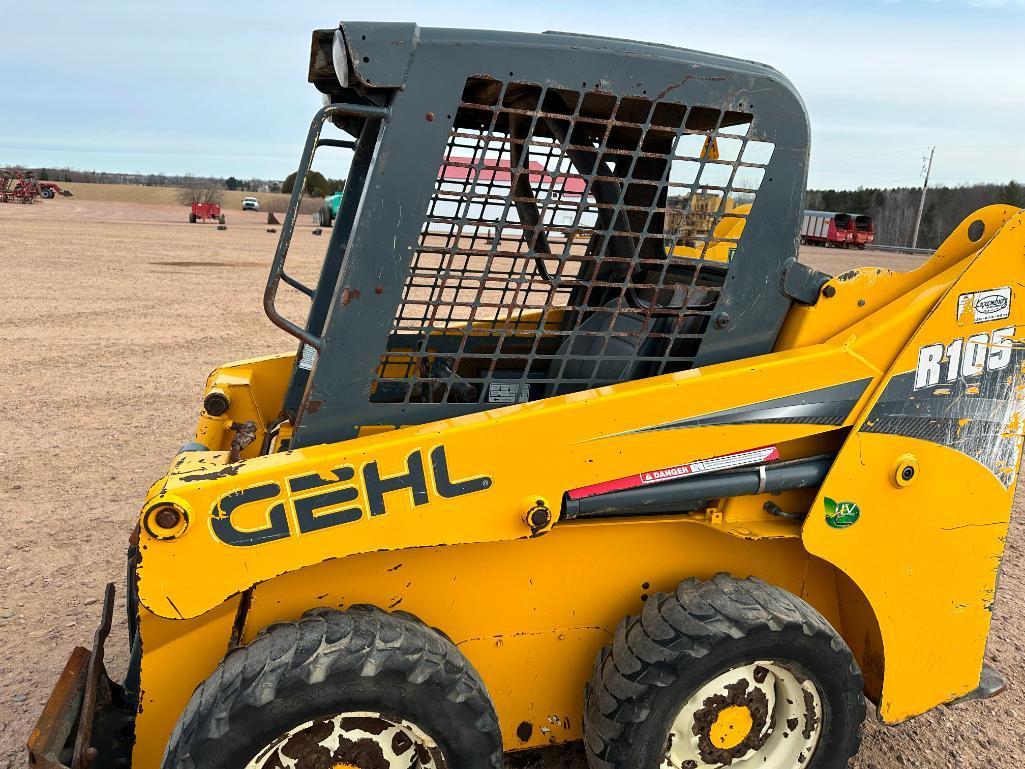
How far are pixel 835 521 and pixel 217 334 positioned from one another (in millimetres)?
10009

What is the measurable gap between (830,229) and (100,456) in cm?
4207

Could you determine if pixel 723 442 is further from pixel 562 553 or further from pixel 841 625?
pixel 841 625

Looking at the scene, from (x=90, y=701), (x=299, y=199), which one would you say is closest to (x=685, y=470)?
(x=299, y=199)

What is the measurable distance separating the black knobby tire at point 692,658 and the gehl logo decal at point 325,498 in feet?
2.80

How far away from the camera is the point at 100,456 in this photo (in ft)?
21.5

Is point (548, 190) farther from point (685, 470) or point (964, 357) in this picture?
point (964, 357)

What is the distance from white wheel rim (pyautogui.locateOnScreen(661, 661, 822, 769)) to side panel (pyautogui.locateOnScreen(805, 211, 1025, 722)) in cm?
41

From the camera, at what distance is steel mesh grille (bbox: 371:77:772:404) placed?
8.45 feet

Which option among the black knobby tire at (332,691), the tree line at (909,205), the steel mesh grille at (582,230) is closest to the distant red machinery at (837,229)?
the tree line at (909,205)

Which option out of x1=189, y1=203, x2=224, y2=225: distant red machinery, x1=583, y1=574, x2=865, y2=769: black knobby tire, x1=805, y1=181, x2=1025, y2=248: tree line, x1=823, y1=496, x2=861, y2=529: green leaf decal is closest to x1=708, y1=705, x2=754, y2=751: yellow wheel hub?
x1=583, y1=574, x2=865, y2=769: black knobby tire

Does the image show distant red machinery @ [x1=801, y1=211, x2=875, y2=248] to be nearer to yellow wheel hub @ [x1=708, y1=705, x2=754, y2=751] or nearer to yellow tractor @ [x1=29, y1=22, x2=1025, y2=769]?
yellow tractor @ [x1=29, y1=22, x2=1025, y2=769]

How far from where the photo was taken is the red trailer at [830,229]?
41781 mm

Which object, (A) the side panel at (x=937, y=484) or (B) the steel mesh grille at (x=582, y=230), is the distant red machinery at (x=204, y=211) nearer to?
(B) the steel mesh grille at (x=582, y=230)

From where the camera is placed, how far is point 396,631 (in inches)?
97.1
